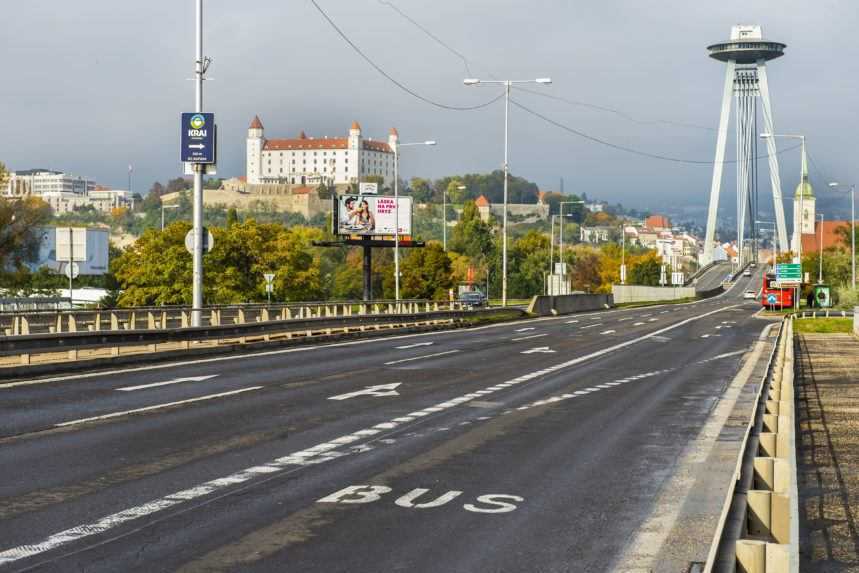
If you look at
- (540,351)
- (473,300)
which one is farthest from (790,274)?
(540,351)

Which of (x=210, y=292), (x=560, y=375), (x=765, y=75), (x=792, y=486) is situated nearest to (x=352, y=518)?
(x=792, y=486)

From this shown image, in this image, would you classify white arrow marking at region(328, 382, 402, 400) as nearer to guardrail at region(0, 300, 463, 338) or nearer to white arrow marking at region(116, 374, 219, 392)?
white arrow marking at region(116, 374, 219, 392)

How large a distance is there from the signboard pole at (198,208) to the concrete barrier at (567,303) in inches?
1397

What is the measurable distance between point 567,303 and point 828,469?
62.5m

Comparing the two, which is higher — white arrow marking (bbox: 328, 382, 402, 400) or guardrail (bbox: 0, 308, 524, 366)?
guardrail (bbox: 0, 308, 524, 366)

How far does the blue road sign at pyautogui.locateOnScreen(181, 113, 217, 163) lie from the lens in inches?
1275

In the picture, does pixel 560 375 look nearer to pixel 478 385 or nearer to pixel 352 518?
pixel 478 385

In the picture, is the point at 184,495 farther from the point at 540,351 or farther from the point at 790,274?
the point at 790,274

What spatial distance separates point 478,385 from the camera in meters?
21.7

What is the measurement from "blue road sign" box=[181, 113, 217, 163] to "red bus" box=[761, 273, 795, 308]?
59338 millimetres

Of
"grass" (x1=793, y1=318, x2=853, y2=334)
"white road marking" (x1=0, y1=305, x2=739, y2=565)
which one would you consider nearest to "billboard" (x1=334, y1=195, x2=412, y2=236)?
"grass" (x1=793, y1=318, x2=853, y2=334)

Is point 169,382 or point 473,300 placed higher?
point 169,382

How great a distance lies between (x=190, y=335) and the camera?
2894 centimetres

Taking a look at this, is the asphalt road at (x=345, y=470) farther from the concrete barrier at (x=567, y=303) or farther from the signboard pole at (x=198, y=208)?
the concrete barrier at (x=567, y=303)
